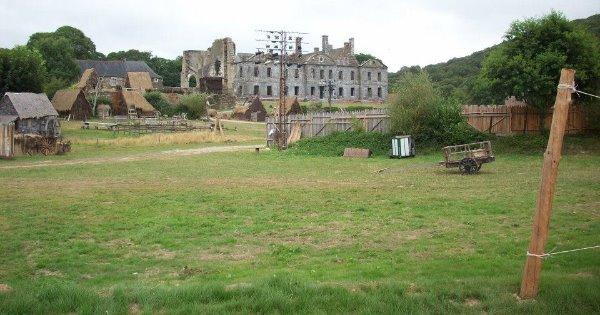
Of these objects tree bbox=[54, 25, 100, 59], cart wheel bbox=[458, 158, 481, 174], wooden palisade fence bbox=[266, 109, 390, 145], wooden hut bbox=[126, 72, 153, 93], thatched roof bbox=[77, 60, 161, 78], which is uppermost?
tree bbox=[54, 25, 100, 59]

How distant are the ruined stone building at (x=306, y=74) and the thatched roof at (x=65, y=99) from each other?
1039 inches

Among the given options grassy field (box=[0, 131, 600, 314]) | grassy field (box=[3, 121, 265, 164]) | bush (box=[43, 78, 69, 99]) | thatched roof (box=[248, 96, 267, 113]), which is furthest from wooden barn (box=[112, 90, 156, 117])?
grassy field (box=[0, 131, 600, 314])

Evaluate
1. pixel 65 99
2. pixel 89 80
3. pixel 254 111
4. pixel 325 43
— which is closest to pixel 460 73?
pixel 325 43

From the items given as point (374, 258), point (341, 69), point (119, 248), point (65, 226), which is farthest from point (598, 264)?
point (341, 69)

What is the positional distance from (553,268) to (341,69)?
83.1 m

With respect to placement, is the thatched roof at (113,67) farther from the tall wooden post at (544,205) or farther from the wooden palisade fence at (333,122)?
the tall wooden post at (544,205)

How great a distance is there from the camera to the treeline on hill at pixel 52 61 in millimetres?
53594

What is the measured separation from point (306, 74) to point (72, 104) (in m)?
35.7

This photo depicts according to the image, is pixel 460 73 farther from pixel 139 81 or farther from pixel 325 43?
pixel 139 81

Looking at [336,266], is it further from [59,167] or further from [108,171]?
[59,167]

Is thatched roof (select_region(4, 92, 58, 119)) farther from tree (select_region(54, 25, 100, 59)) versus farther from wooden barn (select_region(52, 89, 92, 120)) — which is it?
tree (select_region(54, 25, 100, 59))

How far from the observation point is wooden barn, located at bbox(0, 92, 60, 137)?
4194cm

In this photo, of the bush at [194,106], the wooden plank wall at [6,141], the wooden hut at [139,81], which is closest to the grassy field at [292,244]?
the wooden plank wall at [6,141]

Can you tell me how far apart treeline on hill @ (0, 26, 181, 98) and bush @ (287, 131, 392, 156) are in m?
31.1
